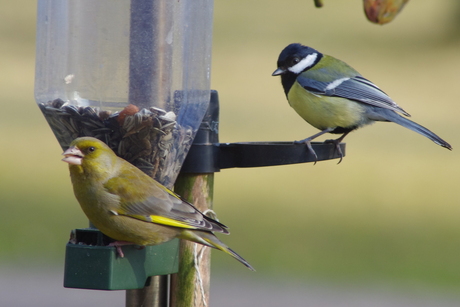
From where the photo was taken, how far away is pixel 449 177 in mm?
12805

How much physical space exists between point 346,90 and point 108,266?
2533 millimetres

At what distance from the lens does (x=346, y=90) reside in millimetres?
4996

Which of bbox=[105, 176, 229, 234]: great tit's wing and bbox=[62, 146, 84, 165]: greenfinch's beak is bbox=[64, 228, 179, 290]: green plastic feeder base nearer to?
bbox=[105, 176, 229, 234]: great tit's wing

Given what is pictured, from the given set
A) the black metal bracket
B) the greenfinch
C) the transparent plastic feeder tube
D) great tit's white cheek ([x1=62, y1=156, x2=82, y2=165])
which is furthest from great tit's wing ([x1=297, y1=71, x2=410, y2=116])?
great tit's white cheek ([x1=62, y1=156, x2=82, y2=165])

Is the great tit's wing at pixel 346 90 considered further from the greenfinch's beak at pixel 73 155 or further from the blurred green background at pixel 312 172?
the blurred green background at pixel 312 172

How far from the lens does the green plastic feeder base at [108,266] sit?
3.13 meters

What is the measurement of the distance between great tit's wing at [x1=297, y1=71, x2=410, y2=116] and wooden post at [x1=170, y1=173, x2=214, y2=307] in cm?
164

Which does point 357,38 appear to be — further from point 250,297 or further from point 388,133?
point 250,297

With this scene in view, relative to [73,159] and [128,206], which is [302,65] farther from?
[73,159]

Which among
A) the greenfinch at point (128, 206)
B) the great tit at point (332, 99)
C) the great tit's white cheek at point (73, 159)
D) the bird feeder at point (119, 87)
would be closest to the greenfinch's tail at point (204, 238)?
the greenfinch at point (128, 206)

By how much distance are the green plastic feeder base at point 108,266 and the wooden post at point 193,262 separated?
0.44ft

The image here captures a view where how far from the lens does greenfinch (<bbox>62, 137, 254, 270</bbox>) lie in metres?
3.21

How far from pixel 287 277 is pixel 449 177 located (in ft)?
18.2

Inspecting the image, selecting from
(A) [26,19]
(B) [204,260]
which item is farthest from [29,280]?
(A) [26,19]
